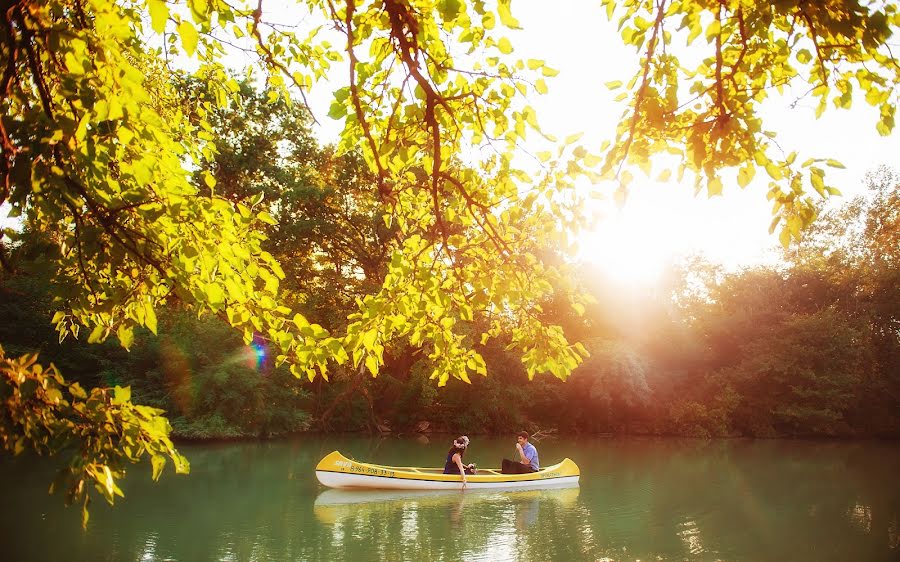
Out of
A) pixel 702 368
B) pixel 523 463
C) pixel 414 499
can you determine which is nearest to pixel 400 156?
pixel 414 499

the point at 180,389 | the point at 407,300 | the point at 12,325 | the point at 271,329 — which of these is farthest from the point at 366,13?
the point at 12,325

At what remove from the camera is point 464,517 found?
10.2 meters

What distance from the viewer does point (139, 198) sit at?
2.26 m

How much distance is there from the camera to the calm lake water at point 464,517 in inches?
319

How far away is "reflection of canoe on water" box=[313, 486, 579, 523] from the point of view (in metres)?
10.6

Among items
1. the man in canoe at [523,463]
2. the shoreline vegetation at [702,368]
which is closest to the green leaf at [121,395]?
the man in canoe at [523,463]

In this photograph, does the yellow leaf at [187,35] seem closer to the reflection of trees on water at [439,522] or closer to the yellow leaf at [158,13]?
the yellow leaf at [158,13]

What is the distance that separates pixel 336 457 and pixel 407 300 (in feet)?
31.6

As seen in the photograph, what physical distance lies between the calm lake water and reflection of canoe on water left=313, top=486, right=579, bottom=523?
34 mm

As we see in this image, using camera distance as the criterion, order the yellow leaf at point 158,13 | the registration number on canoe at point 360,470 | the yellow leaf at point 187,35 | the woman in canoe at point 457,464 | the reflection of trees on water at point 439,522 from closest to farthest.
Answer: the yellow leaf at point 158,13
the yellow leaf at point 187,35
the reflection of trees on water at point 439,522
the registration number on canoe at point 360,470
the woman in canoe at point 457,464

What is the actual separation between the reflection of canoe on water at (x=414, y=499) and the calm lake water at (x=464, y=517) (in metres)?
0.03

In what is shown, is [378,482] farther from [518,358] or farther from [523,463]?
[518,358]

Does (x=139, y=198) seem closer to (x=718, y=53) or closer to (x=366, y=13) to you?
(x=366, y=13)

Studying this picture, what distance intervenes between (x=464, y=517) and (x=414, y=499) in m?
1.55
